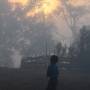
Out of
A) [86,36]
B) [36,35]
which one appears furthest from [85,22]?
[86,36]

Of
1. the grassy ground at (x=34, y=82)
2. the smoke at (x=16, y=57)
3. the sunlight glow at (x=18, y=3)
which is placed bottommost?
the grassy ground at (x=34, y=82)

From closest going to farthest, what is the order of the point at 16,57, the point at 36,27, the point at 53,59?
the point at 53,59, the point at 16,57, the point at 36,27

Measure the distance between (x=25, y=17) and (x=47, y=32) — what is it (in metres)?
4.14

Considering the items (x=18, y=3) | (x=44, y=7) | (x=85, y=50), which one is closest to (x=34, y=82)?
(x=85, y=50)

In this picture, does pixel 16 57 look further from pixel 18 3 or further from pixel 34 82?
pixel 34 82

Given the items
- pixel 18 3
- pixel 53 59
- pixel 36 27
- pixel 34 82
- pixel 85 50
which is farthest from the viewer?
pixel 36 27

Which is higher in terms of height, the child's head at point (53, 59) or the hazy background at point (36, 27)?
the hazy background at point (36, 27)

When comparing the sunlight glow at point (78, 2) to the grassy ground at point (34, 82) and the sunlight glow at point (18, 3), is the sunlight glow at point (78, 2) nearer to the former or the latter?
the sunlight glow at point (18, 3)

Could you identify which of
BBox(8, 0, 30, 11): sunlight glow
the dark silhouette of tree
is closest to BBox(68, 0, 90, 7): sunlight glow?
BBox(8, 0, 30, 11): sunlight glow

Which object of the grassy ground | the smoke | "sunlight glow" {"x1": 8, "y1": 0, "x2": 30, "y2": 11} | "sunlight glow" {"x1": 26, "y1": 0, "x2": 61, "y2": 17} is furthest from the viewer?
"sunlight glow" {"x1": 26, "y1": 0, "x2": 61, "y2": 17}

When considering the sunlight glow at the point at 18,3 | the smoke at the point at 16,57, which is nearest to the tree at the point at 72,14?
the sunlight glow at the point at 18,3

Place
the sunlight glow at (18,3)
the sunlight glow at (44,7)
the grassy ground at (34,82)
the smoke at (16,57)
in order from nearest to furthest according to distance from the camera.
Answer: the grassy ground at (34,82), the smoke at (16,57), the sunlight glow at (18,3), the sunlight glow at (44,7)

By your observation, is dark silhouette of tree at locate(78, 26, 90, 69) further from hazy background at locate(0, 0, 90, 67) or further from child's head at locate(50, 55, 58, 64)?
hazy background at locate(0, 0, 90, 67)

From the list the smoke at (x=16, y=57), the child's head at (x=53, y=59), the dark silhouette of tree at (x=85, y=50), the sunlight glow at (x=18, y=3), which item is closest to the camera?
the child's head at (x=53, y=59)
